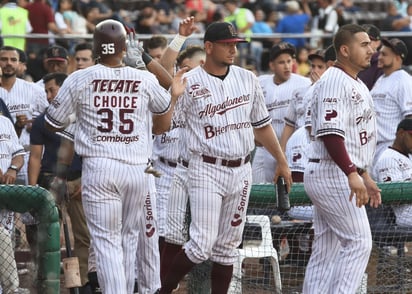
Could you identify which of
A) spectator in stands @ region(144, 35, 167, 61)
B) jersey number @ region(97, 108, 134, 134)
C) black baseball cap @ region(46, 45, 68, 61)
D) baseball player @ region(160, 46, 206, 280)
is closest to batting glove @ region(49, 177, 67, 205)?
jersey number @ region(97, 108, 134, 134)

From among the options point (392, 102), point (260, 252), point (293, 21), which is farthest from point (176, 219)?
point (293, 21)

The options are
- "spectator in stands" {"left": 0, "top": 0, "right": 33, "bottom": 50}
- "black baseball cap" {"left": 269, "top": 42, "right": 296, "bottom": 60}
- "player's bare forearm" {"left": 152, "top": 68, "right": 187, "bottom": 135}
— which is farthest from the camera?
"spectator in stands" {"left": 0, "top": 0, "right": 33, "bottom": 50}

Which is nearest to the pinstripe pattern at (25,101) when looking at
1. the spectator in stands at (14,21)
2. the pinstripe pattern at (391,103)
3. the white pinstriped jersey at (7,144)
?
the white pinstriped jersey at (7,144)

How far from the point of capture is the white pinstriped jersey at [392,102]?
466 inches

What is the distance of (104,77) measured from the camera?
7.73 metres

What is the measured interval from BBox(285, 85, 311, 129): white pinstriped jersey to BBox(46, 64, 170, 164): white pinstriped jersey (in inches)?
168

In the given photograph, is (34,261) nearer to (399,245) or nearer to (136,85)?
(136,85)

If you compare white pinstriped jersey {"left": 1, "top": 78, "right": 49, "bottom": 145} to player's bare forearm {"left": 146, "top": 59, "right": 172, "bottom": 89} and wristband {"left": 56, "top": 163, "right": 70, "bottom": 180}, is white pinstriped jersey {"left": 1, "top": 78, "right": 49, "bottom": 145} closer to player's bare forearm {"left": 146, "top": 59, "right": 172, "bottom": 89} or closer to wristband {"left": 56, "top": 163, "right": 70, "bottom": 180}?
player's bare forearm {"left": 146, "top": 59, "right": 172, "bottom": 89}

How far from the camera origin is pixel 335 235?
8406 millimetres

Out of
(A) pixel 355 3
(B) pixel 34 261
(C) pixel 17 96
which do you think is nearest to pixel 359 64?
(B) pixel 34 261

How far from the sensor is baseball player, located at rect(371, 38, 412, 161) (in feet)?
38.9

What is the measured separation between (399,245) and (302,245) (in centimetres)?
85

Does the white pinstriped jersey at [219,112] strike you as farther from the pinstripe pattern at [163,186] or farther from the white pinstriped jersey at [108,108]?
the pinstripe pattern at [163,186]

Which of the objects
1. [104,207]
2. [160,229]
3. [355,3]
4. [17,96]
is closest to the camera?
[104,207]
